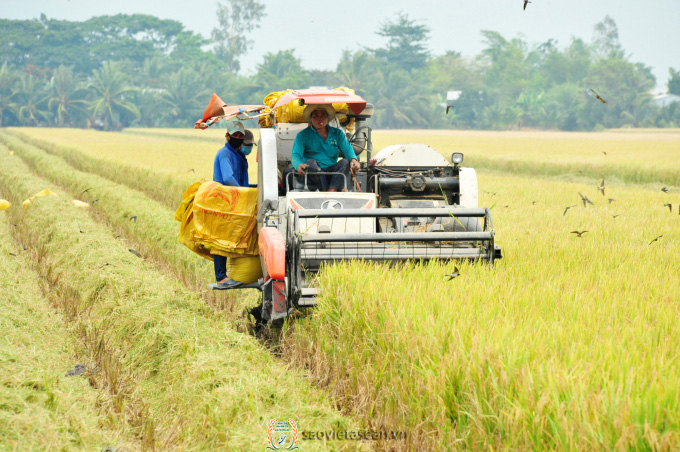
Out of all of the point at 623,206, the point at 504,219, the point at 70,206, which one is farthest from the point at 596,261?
the point at 70,206

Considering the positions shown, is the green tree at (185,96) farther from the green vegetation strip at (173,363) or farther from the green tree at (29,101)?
the green vegetation strip at (173,363)

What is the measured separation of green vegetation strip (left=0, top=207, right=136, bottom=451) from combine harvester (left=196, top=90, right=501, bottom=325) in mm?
1455

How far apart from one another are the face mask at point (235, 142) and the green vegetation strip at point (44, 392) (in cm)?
221

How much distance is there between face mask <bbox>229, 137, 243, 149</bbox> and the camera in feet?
22.0

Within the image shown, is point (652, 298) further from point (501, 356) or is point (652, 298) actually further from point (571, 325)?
point (501, 356)

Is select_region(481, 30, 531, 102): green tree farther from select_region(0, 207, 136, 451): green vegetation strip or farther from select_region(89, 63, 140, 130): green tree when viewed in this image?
select_region(0, 207, 136, 451): green vegetation strip

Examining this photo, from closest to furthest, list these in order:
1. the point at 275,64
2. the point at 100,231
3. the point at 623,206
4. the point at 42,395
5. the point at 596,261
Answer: the point at 42,395 < the point at 596,261 < the point at 100,231 < the point at 623,206 < the point at 275,64

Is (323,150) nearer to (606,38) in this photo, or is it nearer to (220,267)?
(220,267)

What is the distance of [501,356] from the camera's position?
128 inches

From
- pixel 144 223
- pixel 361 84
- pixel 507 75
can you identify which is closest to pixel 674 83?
pixel 507 75

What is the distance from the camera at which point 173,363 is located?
4836 millimetres

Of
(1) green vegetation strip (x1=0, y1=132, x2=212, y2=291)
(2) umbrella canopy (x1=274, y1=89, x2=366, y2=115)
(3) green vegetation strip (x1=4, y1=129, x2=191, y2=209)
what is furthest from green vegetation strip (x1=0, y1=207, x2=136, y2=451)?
(3) green vegetation strip (x1=4, y1=129, x2=191, y2=209)

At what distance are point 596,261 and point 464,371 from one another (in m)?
3.00
